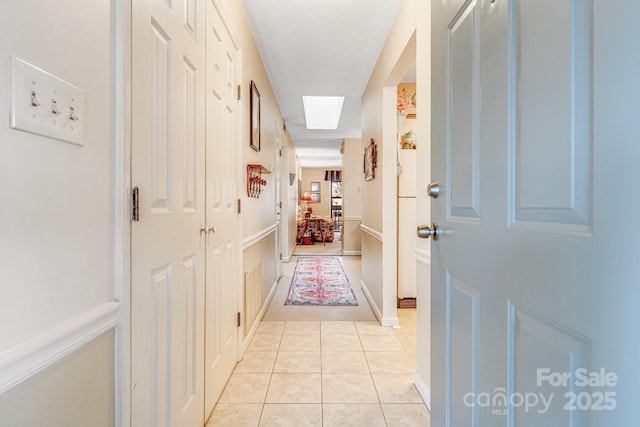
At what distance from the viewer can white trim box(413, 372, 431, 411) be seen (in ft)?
5.66

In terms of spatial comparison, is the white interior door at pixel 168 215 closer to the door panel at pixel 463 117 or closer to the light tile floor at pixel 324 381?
the light tile floor at pixel 324 381

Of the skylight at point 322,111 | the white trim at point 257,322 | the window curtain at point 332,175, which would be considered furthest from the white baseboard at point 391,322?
the window curtain at point 332,175

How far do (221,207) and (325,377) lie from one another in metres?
1.24

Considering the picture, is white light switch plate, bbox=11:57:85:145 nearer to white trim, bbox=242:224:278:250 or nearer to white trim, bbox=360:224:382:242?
white trim, bbox=242:224:278:250

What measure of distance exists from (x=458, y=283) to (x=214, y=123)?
135cm

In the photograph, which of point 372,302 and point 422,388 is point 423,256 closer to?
point 422,388

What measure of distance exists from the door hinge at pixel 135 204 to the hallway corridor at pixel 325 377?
120cm

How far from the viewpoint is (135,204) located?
2.94 feet

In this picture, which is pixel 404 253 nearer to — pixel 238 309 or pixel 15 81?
pixel 238 309

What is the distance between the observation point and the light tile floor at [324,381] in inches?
63.6

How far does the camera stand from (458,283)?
2.94 ft

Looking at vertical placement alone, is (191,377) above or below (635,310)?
below

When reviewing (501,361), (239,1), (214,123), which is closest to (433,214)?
(501,361)

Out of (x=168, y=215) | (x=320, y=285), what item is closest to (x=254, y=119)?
(x=168, y=215)
